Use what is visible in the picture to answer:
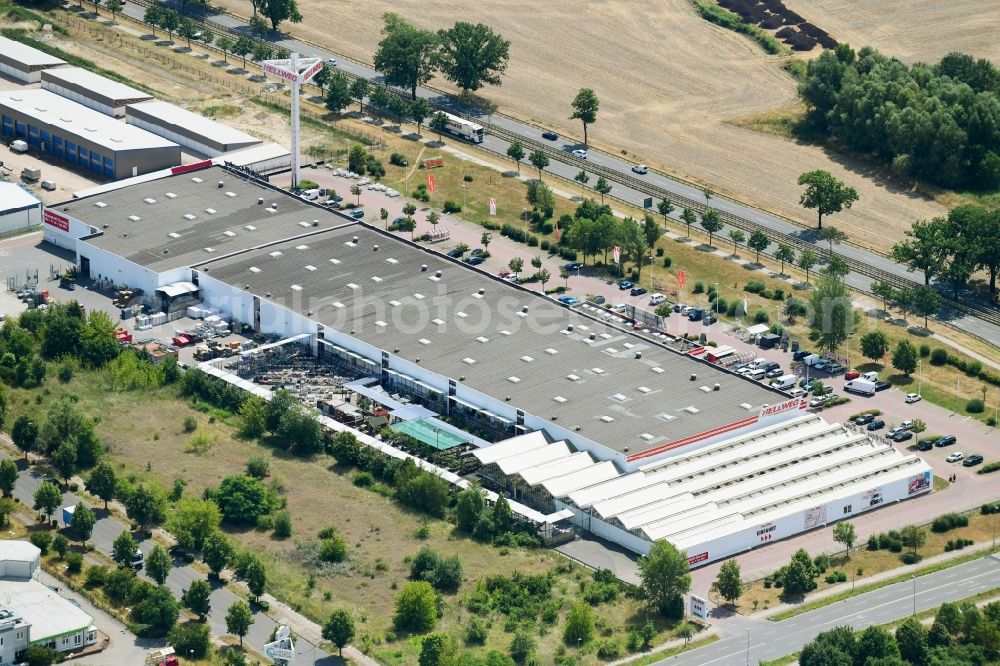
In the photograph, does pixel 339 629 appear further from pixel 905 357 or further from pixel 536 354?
pixel 905 357

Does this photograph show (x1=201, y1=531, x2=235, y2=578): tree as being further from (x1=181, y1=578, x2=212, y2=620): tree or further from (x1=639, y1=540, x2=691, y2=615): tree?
(x1=639, y1=540, x2=691, y2=615): tree

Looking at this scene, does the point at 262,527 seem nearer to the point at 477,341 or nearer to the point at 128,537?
the point at 128,537

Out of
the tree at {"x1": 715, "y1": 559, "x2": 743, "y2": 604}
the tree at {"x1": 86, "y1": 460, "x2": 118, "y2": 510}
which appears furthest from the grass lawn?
the tree at {"x1": 86, "y1": 460, "x2": 118, "y2": 510}

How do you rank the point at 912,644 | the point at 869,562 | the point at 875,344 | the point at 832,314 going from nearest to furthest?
1. the point at 912,644
2. the point at 869,562
3. the point at 875,344
4. the point at 832,314

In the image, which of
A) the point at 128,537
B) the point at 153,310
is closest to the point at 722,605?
the point at 128,537

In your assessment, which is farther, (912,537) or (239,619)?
(912,537)

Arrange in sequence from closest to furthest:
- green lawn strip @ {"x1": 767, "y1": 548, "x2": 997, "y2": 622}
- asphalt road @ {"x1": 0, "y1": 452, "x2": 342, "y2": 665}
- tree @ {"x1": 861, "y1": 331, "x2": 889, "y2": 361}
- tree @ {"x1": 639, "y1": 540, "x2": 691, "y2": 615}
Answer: asphalt road @ {"x1": 0, "y1": 452, "x2": 342, "y2": 665} < tree @ {"x1": 639, "y1": 540, "x2": 691, "y2": 615} < green lawn strip @ {"x1": 767, "y1": 548, "x2": 997, "y2": 622} < tree @ {"x1": 861, "y1": 331, "x2": 889, "y2": 361}

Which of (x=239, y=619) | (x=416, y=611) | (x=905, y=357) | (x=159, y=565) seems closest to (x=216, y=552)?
(x=159, y=565)
